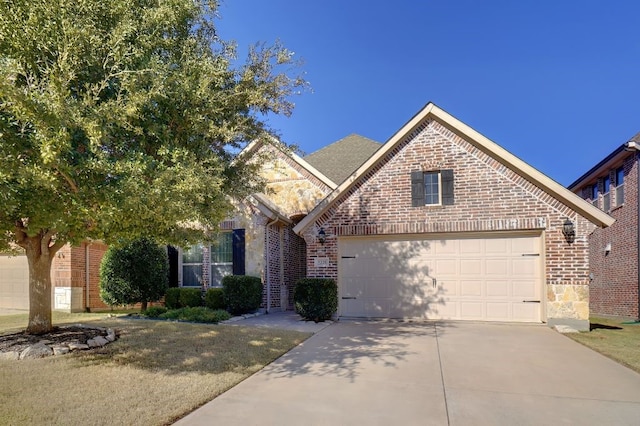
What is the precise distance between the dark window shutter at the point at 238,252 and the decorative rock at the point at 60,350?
247 inches

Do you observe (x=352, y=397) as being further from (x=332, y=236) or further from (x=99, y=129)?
(x=332, y=236)

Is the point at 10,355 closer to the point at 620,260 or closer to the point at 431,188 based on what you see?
the point at 431,188

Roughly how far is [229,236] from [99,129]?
8324 mm

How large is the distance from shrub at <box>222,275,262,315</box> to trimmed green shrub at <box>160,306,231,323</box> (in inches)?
28.2

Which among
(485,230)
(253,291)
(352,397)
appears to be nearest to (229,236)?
(253,291)

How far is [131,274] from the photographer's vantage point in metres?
11.5

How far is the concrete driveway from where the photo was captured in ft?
13.3

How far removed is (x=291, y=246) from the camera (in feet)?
46.8

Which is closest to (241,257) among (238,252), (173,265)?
(238,252)

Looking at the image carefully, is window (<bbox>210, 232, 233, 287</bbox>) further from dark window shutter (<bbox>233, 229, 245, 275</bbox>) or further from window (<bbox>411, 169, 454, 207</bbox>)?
window (<bbox>411, 169, 454, 207</bbox>)

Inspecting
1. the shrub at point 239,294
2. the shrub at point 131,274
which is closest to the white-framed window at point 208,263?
the shrub at point 131,274

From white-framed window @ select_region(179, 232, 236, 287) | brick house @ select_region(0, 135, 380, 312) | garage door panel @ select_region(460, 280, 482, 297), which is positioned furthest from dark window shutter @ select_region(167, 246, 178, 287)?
garage door panel @ select_region(460, 280, 482, 297)

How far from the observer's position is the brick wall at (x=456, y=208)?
9.31 meters

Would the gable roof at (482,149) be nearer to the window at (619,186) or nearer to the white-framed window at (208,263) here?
the white-framed window at (208,263)
